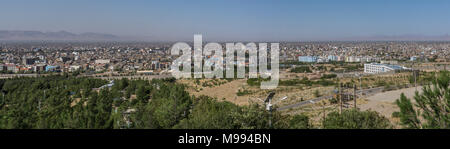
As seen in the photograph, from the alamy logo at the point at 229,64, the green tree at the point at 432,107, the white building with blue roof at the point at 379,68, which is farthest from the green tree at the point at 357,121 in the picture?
the white building with blue roof at the point at 379,68

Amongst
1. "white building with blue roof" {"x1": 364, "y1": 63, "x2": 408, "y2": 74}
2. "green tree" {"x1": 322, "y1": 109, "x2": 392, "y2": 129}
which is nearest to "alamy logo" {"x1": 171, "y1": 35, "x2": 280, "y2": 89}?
"white building with blue roof" {"x1": 364, "y1": 63, "x2": 408, "y2": 74}

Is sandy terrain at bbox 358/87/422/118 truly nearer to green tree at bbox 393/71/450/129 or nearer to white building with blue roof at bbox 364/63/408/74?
green tree at bbox 393/71/450/129

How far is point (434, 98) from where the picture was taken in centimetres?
480

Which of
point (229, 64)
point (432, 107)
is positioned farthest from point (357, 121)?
point (229, 64)

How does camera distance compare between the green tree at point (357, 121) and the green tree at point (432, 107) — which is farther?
the green tree at point (357, 121)

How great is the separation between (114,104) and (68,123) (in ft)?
29.0

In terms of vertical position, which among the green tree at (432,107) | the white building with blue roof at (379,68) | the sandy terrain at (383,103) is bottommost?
the sandy terrain at (383,103)

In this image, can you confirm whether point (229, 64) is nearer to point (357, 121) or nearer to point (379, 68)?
point (379, 68)

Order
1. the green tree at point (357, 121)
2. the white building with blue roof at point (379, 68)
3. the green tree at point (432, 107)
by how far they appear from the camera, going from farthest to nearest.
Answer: the white building with blue roof at point (379, 68), the green tree at point (357, 121), the green tree at point (432, 107)

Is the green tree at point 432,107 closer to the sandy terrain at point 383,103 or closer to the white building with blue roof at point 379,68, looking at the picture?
the sandy terrain at point 383,103

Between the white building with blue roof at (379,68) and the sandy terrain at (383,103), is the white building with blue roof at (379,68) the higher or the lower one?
the higher one

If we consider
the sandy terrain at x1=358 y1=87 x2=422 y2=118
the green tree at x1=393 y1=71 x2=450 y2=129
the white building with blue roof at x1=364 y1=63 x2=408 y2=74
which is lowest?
the sandy terrain at x1=358 y1=87 x2=422 y2=118
